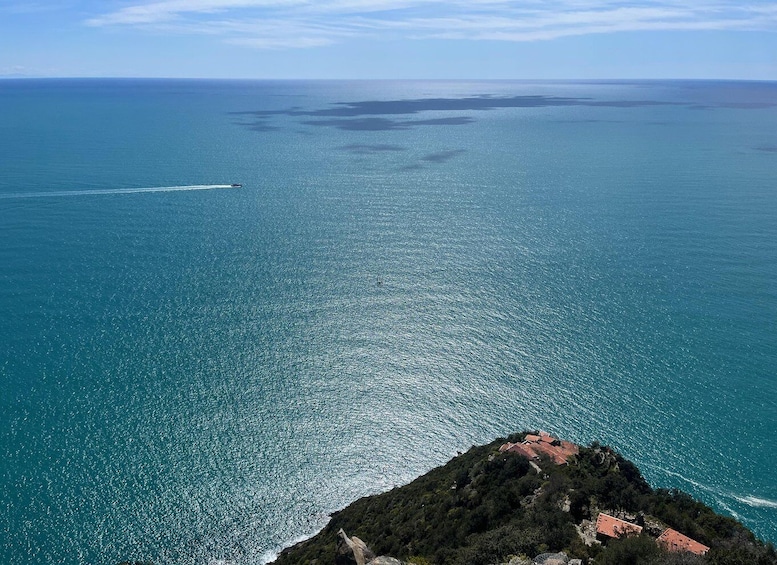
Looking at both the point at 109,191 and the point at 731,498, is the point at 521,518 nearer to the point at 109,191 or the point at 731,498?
the point at 731,498

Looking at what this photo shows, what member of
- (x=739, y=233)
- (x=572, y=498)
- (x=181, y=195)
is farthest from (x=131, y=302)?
(x=739, y=233)

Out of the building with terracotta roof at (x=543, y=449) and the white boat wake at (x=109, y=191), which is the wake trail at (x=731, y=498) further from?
the white boat wake at (x=109, y=191)

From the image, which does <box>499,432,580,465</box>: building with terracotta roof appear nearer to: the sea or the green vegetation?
the green vegetation

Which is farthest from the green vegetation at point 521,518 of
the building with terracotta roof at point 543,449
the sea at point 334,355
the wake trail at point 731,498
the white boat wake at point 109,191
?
the white boat wake at point 109,191

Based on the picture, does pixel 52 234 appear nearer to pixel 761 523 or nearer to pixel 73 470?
pixel 73 470

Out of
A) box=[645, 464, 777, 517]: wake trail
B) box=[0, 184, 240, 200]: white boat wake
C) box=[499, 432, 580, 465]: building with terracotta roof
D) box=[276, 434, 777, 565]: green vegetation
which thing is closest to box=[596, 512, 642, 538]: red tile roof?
box=[276, 434, 777, 565]: green vegetation

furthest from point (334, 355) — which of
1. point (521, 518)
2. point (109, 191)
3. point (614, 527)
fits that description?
point (109, 191)
